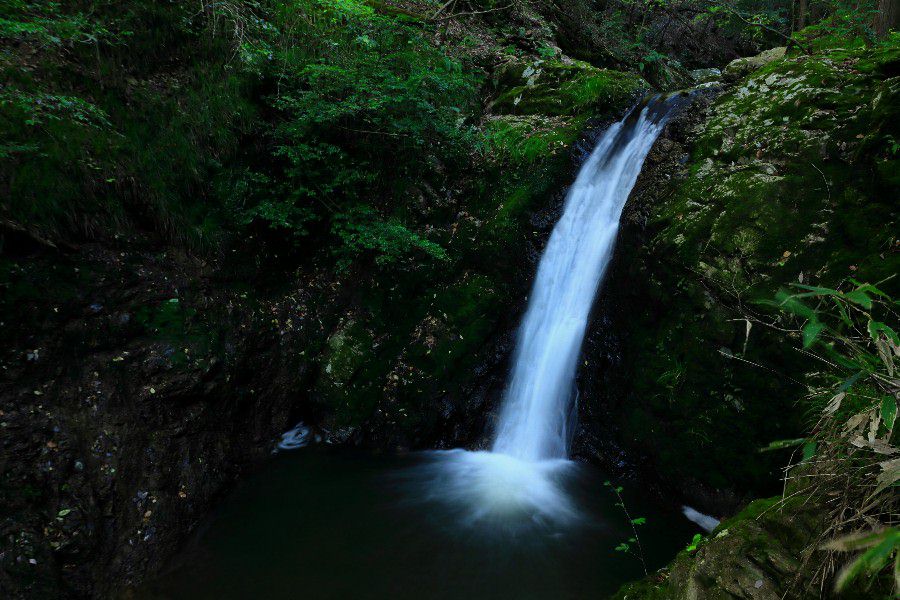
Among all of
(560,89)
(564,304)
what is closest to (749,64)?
(560,89)

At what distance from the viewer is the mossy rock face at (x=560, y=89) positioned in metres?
7.09

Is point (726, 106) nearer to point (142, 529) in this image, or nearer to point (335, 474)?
point (335, 474)

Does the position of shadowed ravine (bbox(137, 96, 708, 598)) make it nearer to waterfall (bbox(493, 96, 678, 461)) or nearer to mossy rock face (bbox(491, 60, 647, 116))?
waterfall (bbox(493, 96, 678, 461))

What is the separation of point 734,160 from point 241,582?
6.35 meters

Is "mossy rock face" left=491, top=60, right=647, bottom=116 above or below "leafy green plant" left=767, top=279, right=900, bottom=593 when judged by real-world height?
above

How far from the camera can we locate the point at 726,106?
17.5 ft

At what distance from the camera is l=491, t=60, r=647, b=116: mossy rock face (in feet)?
23.3

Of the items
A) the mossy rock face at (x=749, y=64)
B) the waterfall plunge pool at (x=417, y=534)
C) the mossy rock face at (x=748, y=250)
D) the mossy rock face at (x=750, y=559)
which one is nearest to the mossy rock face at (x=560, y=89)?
the mossy rock face at (x=749, y=64)

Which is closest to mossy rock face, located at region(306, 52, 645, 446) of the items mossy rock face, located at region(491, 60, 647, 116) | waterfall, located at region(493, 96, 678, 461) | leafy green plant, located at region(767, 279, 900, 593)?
mossy rock face, located at region(491, 60, 647, 116)

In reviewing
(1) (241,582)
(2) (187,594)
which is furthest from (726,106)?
(2) (187,594)

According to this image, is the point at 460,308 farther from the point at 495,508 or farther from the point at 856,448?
the point at 856,448

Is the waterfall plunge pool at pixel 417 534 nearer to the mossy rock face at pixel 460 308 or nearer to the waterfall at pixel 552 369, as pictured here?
the waterfall at pixel 552 369

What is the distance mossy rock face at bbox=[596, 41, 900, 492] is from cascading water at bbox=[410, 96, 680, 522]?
60 centimetres

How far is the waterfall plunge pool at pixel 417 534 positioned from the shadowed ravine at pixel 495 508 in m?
0.01
